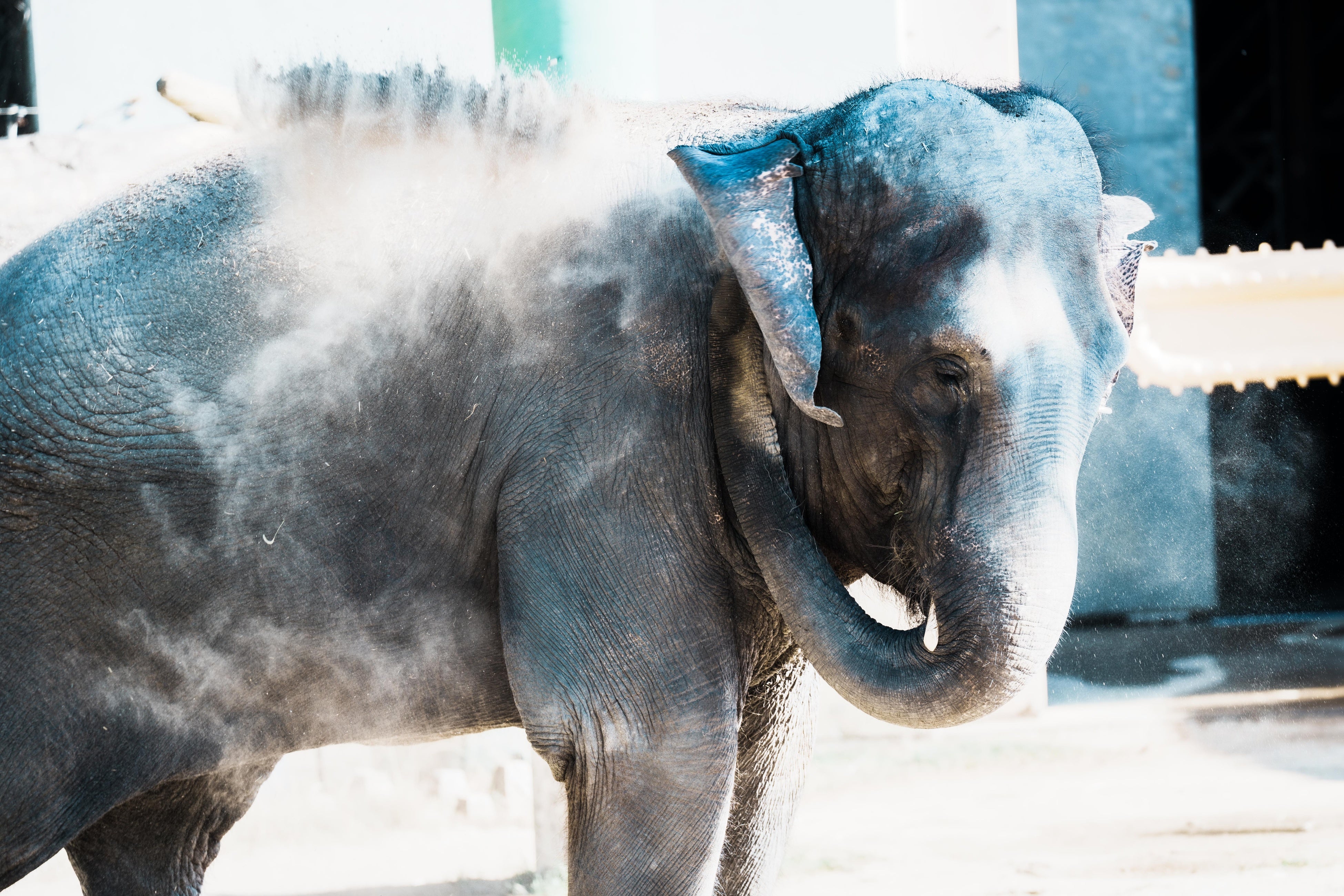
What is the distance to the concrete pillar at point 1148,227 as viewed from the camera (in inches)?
356

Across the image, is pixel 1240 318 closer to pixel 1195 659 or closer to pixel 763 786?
pixel 1195 659

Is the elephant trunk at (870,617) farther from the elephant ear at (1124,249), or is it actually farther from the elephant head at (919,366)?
the elephant ear at (1124,249)

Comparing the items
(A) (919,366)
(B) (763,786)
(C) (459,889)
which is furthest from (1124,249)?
(C) (459,889)

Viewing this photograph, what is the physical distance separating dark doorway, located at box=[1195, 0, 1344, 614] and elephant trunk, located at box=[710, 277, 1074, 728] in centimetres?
842

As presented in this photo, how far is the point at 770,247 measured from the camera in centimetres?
180

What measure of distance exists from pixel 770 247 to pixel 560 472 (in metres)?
0.44

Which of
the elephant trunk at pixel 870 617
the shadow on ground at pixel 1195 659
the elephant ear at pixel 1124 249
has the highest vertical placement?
the elephant ear at pixel 1124 249

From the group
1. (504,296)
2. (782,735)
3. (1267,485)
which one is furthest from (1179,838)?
(1267,485)

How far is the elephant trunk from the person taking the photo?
68.2 inches

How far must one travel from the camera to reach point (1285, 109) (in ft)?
35.6

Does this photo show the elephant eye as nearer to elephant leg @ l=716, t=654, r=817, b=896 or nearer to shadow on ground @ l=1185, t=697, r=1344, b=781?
elephant leg @ l=716, t=654, r=817, b=896

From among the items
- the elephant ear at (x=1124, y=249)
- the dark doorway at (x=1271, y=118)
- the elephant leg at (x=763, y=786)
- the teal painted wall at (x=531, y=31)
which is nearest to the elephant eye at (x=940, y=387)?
the elephant ear at (x=1124, y=249)

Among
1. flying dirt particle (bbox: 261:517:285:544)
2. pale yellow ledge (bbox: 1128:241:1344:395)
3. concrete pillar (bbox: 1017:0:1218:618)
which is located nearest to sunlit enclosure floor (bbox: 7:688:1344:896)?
pale yellow ledge (bbox: 1128:241:1344:395)

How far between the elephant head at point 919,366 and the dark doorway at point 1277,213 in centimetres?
835
